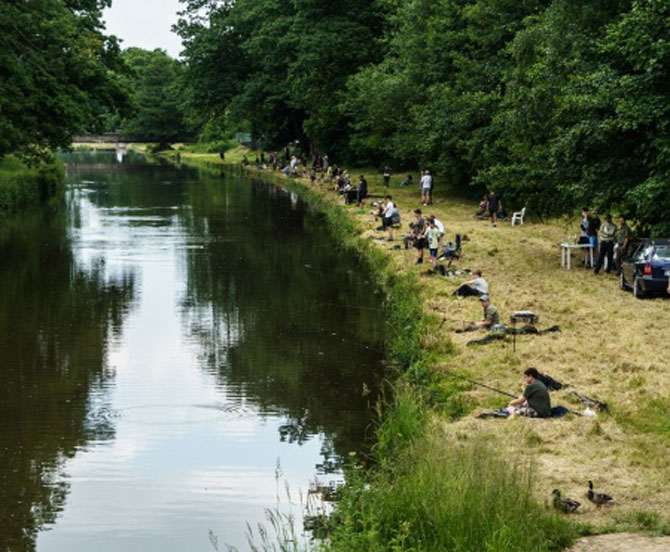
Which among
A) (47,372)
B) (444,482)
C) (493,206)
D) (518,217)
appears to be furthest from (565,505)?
(518,217)

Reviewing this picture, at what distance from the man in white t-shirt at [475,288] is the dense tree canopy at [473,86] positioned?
4.95 meters

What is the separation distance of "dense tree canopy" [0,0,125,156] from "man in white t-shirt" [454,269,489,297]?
20.0 metres

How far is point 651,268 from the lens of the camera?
81.8 feet

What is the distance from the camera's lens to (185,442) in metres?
16.3

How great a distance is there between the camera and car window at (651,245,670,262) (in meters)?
25.0

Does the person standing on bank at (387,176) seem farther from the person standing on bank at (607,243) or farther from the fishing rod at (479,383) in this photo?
the fishing rod at (479,383)

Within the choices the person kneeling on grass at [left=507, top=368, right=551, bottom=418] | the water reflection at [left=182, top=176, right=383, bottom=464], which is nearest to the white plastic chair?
the water reflection at [left=182, top=176, right=383, bottom=464]

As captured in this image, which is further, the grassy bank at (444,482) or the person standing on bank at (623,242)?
the person standing on bank at (623,242)

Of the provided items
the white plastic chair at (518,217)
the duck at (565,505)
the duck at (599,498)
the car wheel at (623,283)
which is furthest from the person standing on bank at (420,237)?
the duck at (565,505)

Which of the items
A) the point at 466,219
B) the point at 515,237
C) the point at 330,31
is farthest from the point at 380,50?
the point at 515,237

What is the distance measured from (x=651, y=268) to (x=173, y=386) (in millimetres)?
12203

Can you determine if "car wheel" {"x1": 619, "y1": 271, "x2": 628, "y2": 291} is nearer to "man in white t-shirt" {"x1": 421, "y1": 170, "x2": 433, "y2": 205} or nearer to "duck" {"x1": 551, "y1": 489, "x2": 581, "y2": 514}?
"duck" {"x1": 551, "y1": 489, "x2": 581, "y2": 514}

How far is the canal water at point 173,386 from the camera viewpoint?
1351 cm

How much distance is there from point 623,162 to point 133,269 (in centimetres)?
1641
